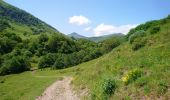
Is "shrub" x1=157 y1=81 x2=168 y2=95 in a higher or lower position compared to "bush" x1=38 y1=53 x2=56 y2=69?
higher

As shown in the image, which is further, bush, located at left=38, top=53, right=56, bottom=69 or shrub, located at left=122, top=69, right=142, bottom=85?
bush, located at left=38, top=53, right=56, bottom=69

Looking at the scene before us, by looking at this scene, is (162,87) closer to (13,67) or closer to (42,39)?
(13,67)

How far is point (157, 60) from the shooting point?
2814 cm

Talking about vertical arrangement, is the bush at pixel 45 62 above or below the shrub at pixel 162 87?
below

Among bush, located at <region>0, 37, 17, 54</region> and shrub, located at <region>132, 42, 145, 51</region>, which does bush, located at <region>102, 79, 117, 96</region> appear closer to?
shrub, located at <region>132, 42, 145, 51</region>

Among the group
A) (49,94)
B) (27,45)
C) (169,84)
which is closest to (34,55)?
(27,45)

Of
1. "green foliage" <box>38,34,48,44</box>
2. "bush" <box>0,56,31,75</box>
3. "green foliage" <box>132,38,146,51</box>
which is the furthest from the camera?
"green foliage" <box>38,34,48,44</box>

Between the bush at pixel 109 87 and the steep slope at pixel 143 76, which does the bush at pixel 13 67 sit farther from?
the bush at pixel 109 87

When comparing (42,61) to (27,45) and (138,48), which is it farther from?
(138,48)

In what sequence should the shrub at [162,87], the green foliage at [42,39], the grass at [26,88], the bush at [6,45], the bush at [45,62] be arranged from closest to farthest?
the shrub at [162,87], the grass at [26,88], the bush at [45,62], the bush at [6,45], the green foliage at [42,39]

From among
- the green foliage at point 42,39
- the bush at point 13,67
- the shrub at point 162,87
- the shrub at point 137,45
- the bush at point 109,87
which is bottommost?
the bush at point 13,67

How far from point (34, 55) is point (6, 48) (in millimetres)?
17807

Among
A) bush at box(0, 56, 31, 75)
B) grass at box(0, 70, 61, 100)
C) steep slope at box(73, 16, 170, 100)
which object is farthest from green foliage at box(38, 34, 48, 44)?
steep slope at box(73, 16, 170, 100)

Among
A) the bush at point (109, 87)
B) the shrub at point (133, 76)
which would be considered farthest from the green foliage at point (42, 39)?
→ the shrub at point (133, 76)
